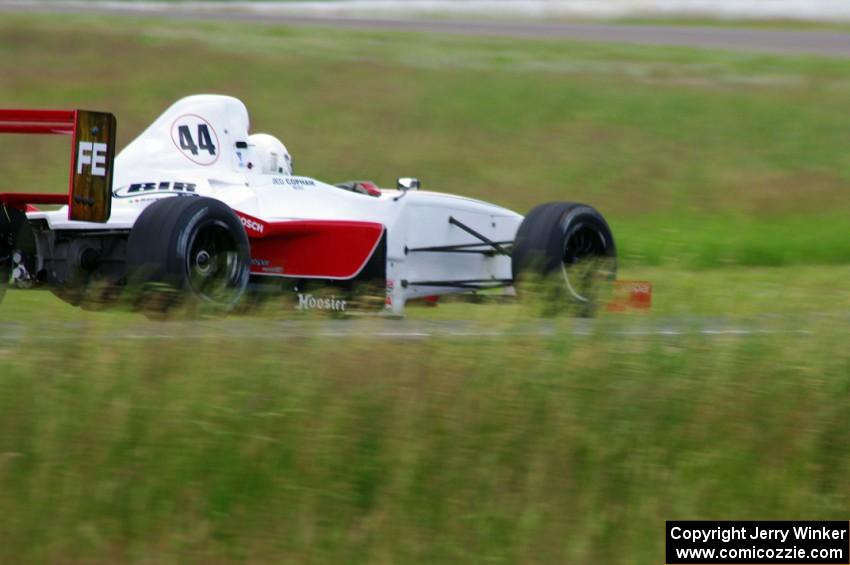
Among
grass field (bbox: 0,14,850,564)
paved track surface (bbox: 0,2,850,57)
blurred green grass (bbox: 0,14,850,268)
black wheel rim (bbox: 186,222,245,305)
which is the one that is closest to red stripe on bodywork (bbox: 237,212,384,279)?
black wheel rim (bbox: 186,222,245,305)

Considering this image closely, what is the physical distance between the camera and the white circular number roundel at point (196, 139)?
986cm

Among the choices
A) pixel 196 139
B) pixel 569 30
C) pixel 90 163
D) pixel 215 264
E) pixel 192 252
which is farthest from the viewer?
pixel 569 30

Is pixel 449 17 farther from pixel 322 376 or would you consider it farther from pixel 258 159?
pixel 322 376

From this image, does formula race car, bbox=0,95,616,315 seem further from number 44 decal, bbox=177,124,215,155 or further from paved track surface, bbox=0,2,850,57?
paved track surface, bbox=0,2,850,57

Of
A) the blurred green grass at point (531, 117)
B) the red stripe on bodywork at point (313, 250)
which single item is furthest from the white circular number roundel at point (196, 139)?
the blurred green grass at point (531, 117)

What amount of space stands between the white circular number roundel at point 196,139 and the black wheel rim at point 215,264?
1.21 m

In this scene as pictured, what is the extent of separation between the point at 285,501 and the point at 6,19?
23.6 meters

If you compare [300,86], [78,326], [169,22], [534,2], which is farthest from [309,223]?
[534,2]

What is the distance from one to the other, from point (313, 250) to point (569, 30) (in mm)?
26393

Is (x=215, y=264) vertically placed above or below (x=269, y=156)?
below

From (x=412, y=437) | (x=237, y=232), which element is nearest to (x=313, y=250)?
(x=237, y=232)

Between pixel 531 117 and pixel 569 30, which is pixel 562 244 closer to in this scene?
pixel 531 117

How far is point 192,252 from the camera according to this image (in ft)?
28.3

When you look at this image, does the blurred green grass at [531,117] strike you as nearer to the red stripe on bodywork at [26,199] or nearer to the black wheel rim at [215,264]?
the black wheel rim at [215,264]
